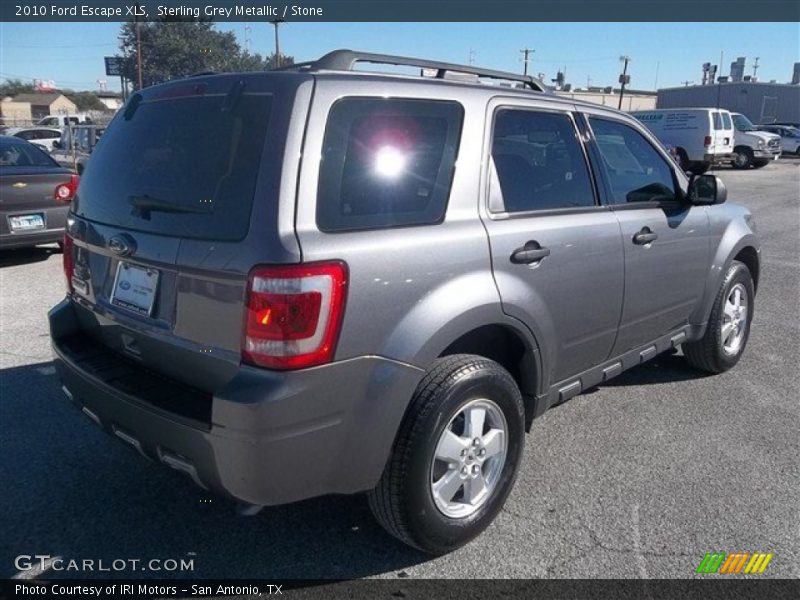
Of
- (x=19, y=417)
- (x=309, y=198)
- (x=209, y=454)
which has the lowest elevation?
(x=19, y=417)

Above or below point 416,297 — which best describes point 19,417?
below

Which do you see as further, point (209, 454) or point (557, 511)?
point (557, 511)

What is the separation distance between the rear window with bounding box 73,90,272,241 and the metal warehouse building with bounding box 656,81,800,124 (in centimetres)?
6667

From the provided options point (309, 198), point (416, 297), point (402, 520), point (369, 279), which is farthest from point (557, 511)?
point (309, 198)

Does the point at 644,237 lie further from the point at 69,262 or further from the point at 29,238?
the point at 29,238

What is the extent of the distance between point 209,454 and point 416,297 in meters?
0.91

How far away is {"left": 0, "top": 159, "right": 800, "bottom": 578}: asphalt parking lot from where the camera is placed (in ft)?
9.15

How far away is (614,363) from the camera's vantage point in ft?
12.5

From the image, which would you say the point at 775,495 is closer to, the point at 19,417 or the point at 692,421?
the point at 692,421

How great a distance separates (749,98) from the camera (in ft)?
205

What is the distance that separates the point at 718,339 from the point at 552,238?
222cm

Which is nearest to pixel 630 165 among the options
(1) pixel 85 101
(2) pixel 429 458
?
(2) pixel 429 458

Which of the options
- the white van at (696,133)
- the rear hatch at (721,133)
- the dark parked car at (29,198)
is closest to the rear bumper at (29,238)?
the dark parked car at (29,198)

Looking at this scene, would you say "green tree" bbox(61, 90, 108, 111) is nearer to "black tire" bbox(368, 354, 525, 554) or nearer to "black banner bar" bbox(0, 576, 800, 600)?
"black banner bar" bbox(0, 576, 800, 600)
